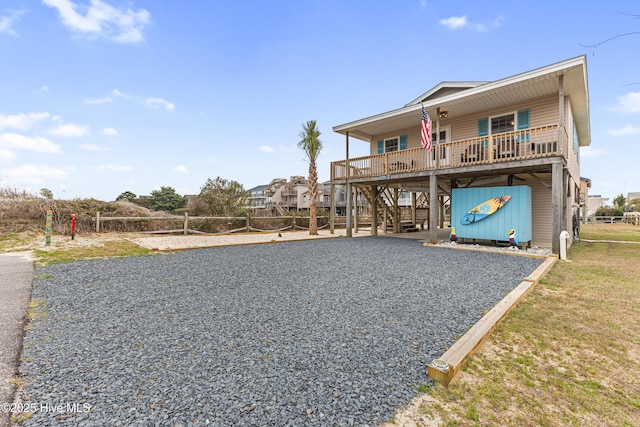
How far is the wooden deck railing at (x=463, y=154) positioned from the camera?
870 centimetres

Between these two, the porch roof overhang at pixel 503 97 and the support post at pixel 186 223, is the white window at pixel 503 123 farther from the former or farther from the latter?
the support post at pixel 186 223

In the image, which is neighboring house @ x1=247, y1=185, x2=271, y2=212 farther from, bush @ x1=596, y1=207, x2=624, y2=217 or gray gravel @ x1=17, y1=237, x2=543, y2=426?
bush @ x1=596, y1=207, x2=624, y2=217

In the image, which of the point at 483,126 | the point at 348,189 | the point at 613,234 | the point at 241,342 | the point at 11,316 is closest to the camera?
the point at 241,342

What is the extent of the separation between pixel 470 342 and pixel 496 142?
31.1ft


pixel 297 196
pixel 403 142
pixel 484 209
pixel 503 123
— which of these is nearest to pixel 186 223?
pixel 403 142

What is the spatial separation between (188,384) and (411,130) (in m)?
14.1

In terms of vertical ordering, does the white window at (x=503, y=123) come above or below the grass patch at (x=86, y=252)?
above

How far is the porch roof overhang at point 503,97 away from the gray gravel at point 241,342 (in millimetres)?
6690

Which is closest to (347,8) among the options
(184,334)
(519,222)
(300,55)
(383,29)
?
(383,29)

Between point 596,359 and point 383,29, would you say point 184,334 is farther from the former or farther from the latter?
point 383,29

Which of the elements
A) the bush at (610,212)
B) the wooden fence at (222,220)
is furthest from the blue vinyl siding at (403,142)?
the bush at (610,212)

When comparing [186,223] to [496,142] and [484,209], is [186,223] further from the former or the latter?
[496,142]

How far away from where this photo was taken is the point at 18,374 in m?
2.06

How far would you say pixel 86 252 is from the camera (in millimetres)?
7934
